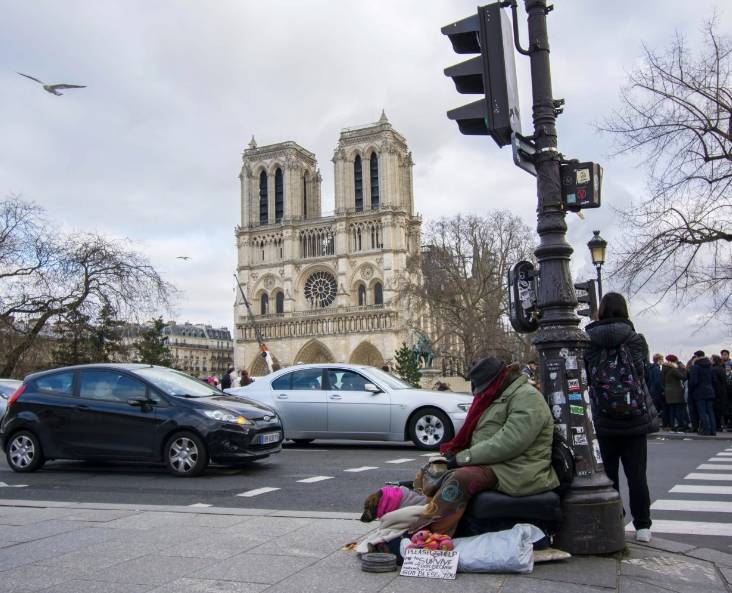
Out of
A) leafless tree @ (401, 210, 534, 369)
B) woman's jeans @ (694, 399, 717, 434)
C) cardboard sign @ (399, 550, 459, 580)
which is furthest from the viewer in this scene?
leafless tree @ (401, 210, 534, 369)

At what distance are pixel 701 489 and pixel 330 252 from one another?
7919 cm

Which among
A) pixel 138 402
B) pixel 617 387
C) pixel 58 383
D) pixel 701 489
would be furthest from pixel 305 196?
pixel 617 387

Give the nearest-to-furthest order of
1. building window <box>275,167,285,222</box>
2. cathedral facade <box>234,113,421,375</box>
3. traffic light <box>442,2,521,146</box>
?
traffic light <box>442,2,521,146</box>, cathedral facade <box>234,113,421,375</box>, building window <box>275,167,285,222</box>

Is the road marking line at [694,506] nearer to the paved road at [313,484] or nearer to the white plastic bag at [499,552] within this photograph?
the paved road at [313,484]

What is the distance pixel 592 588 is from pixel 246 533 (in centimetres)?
272

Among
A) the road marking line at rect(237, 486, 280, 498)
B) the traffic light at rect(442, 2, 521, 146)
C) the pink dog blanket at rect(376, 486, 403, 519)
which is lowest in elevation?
the road marking line at rect(237, 486, 280, 498)

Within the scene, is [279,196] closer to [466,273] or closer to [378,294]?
[378,294]

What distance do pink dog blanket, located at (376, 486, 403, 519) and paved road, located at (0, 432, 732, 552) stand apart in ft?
7.16

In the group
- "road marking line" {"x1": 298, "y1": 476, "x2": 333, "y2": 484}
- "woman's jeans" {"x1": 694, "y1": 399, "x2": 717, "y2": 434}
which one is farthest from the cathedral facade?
"road marking line" {"x1": 298, "y1": 476, "x2": 333, "y2": 484}

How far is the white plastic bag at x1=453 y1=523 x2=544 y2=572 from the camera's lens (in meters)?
4.35

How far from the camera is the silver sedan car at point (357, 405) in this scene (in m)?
12.2

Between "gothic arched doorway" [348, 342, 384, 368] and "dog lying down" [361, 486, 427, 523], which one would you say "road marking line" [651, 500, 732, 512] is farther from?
"gothic arched doorway" [348, 342, 384, 368]

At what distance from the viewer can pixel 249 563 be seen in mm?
4707

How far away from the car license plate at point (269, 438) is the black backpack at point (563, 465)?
5.56 metres
